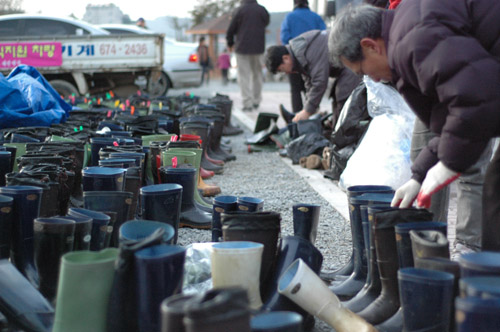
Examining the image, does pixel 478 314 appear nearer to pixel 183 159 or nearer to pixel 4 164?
pixel 4 164

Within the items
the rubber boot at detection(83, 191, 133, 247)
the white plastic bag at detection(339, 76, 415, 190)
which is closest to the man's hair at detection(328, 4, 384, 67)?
the rubber boot at detection(83, 191, 133, 247)

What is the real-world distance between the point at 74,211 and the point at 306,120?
4.54 metres

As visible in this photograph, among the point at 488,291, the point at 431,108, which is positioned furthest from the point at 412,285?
the point at 431,108

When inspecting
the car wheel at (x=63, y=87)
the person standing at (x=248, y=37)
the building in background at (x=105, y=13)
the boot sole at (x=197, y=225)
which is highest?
the building in background at (x=105, y=13)

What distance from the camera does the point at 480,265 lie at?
206cm

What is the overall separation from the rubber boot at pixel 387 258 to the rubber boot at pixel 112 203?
3.51 ft

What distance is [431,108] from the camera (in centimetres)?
263

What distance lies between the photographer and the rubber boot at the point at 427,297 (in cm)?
219

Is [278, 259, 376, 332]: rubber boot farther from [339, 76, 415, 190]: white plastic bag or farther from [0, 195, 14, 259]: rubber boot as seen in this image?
[339, 76, 415, 190]: white plastic bag

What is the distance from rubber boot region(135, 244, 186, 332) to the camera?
220 cm

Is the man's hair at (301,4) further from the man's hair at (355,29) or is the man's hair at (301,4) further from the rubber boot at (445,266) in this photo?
the rubber boot at (445,266)

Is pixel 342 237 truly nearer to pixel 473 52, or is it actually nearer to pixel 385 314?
pixel 385 314

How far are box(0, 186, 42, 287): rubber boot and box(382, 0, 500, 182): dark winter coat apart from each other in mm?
1492

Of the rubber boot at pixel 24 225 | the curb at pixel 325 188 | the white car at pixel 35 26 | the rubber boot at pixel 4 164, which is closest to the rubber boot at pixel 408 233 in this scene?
the rubber boot at pixel 24 225
